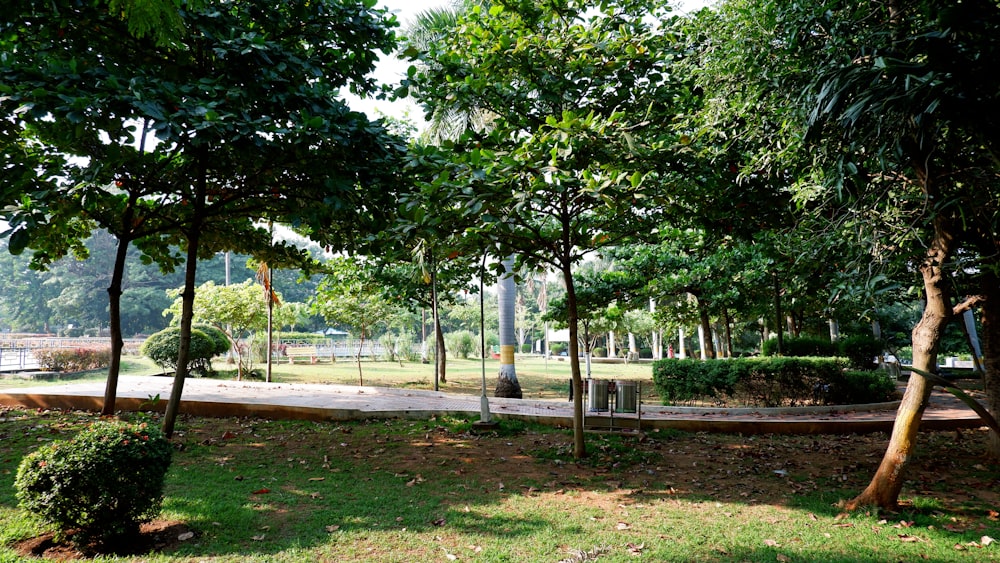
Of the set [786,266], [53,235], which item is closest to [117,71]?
[53,235]

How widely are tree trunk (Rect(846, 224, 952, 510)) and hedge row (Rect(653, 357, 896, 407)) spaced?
661 centimetres

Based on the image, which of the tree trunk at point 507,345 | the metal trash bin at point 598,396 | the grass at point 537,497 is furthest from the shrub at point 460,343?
the metal trash bin at point 598,396

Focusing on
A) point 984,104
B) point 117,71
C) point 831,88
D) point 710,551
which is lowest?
point 710,551

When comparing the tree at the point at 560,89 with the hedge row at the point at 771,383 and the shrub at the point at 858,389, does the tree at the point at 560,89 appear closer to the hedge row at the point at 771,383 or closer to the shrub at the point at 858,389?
the hedge row at the point at 771,383

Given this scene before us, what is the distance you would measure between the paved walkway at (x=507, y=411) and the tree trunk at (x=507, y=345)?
2.17 m

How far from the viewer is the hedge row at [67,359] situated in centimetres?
2233

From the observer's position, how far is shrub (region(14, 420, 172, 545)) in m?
4.13

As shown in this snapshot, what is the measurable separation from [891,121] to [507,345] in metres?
11.4

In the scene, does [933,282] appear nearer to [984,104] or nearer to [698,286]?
[984,104]

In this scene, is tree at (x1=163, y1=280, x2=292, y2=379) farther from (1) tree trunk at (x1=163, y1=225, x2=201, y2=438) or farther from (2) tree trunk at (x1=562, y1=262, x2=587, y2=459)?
(2) tree trunk at (x1=562, y1=262, x2=587, y2=459)

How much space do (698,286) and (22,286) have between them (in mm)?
66809

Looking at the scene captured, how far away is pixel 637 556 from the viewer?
4395 millimetres

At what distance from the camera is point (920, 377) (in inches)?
208

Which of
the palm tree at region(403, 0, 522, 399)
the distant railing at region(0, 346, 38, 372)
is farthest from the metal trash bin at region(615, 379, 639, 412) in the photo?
the distant railing at region(0, 346, 38, 372)
